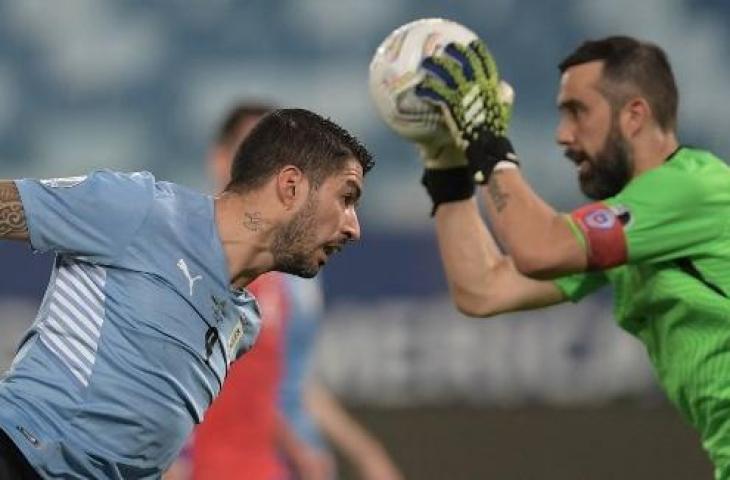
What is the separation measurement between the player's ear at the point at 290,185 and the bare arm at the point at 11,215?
623 millimetres

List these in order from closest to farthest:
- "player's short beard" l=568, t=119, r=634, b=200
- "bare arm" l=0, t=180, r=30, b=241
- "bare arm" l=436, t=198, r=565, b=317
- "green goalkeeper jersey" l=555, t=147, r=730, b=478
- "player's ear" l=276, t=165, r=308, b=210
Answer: "bare arm" l=0, t=180, r=30, b=241
"player's ear" l=276, t=165, r=308, b=210
"green goalkeeper jersey" l=555, t=147, r=730, b=478
"player's short beard" l=568, t=119, r=634, b=200
"bare arm" l=436, t=198, r=565, b=317

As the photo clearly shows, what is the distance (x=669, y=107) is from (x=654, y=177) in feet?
1.24

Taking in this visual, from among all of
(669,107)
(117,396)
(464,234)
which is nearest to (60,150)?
(464,234)

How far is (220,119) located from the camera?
7.60 metres

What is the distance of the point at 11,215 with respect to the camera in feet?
12.4

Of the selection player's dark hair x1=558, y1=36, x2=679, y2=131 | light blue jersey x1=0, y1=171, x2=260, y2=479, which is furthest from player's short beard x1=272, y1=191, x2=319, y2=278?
player's dark hair x1=558, y1=36, x2=679, y2=131

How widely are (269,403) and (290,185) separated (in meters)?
2.44

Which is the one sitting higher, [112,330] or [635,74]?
[635,74]

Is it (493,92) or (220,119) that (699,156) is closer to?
(493,92)

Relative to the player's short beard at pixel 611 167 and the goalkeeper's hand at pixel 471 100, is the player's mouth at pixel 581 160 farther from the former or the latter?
the goalkeeper's hand at pixel 471 100

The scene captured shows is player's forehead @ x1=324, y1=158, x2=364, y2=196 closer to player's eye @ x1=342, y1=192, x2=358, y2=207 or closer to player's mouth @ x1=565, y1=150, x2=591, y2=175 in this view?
player's eye @ x1=342, y1=192, x2=358, y2=207

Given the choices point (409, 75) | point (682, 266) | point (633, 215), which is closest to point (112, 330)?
point (409, 75)

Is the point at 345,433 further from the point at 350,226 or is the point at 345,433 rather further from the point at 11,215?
the point at 11,215

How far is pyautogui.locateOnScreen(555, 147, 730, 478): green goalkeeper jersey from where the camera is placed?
15.0ft
